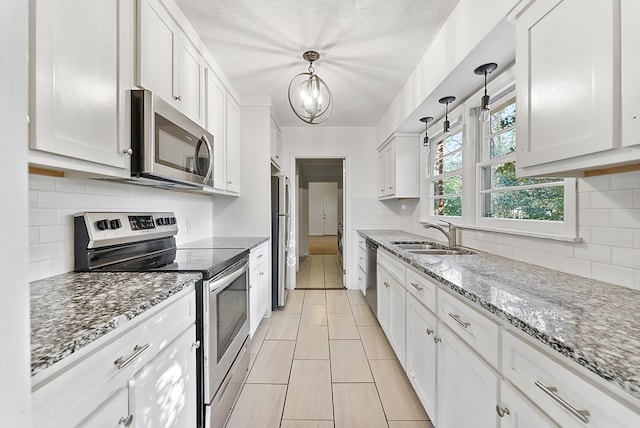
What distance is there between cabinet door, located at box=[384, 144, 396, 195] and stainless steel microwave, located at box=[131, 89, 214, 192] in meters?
2.29

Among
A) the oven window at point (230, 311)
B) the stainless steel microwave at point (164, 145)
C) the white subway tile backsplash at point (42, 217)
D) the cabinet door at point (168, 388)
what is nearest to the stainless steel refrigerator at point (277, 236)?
the oven window at point (230, 311)

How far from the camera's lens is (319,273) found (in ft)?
17.7

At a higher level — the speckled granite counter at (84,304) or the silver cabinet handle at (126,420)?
the speckled granite counter at (84,304)

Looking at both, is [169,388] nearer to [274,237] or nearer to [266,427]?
[266,427]

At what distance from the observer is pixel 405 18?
186cm

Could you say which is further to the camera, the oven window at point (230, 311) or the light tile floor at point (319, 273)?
the light tile floor at point (319, 273)

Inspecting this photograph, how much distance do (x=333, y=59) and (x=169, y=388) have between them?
7.95 ft

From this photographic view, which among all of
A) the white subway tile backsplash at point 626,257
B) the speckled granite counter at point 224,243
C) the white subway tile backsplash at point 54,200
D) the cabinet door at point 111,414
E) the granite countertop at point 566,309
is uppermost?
the white subway tile backsplash at point 54,200

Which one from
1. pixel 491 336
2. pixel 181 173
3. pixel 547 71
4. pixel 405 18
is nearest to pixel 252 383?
pixel 181 173

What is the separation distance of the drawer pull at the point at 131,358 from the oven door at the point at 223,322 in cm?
48

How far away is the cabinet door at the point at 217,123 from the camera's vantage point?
2.31 metres

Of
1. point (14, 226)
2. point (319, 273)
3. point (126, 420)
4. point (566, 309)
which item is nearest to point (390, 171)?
point (319, 273)

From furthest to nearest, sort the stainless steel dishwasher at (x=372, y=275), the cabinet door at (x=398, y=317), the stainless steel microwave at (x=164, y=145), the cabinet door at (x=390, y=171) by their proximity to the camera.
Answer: the cabinet door at (x=390, y=171) < the stainless steel dishwasher at (x=372, y=275) < the cabinet door at (x=398, y=317) < the stainless steel microwave at (x=164, y=145)

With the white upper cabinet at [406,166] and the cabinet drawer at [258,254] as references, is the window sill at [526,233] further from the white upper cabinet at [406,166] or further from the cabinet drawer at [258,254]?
the cabinet drawer at [258,254]
